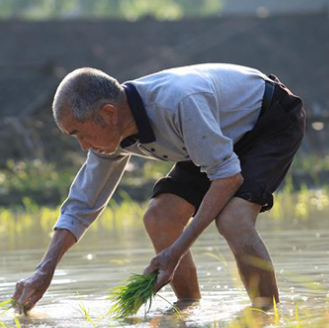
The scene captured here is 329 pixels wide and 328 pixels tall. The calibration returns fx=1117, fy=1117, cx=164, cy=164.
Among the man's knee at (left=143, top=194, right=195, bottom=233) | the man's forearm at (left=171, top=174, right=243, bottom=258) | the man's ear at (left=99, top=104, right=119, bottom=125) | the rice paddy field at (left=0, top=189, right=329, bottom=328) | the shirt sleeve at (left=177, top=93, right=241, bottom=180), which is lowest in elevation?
the rice paddy field at (left=0, top=189, right=329, bottom=328)

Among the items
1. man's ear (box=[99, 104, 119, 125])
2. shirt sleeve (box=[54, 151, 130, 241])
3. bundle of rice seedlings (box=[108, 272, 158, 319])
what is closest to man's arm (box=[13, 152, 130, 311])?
shirt sleeve (box=[54, 151, 130, 241])

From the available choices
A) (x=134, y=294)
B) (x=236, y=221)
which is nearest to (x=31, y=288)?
(x=134, y=294)

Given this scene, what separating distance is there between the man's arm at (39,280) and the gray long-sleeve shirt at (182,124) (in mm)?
106

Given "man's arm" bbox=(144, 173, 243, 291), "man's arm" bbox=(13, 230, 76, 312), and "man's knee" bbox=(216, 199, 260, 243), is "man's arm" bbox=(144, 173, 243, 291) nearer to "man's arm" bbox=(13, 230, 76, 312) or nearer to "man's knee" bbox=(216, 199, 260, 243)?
"man's knee" bbox=(216, 199, 260, 243)

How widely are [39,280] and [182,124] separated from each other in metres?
1.06

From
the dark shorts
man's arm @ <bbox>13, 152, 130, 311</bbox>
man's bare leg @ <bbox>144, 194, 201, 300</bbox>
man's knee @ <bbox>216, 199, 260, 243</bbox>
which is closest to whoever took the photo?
man's knee @ <bbox>216, 199, 260, 243</bbox>

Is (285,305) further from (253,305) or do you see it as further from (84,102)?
(84,102)

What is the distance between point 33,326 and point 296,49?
28271 millimetres

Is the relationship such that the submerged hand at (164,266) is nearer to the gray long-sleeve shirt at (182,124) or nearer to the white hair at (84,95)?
the gray long-sleeve shirt at (182,124)

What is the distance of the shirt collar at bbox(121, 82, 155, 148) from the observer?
5.20 meters

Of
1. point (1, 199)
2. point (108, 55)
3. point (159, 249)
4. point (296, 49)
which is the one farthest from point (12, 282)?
point (296, 49)

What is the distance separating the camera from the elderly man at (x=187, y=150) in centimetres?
509

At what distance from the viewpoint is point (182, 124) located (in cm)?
508

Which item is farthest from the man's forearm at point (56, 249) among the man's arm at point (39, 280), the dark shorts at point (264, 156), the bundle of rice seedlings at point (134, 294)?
the dark shorts at point (264, 156)
